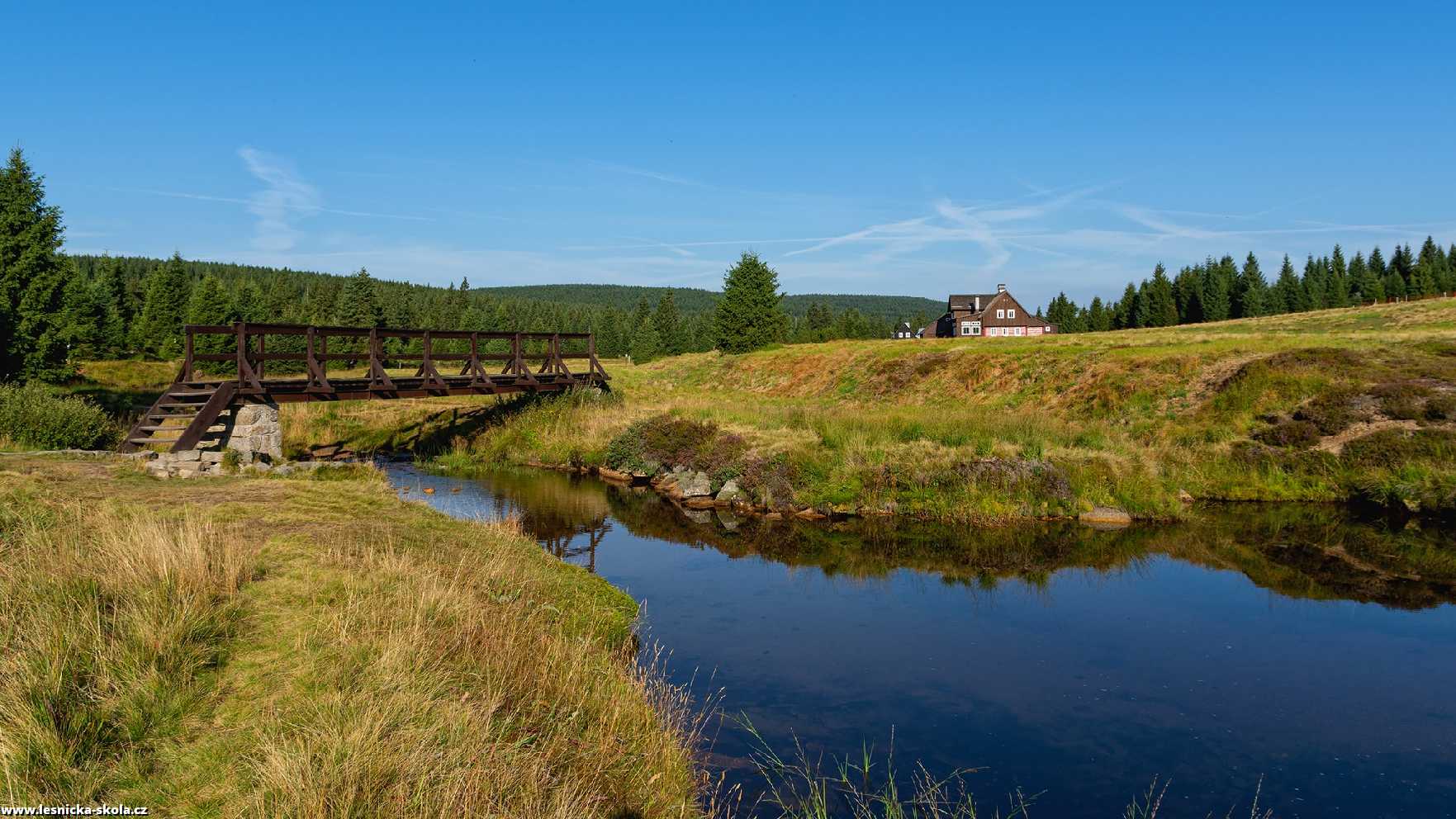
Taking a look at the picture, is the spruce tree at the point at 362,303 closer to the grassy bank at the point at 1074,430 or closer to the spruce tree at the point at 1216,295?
the grassy bank at the point at 1074,430

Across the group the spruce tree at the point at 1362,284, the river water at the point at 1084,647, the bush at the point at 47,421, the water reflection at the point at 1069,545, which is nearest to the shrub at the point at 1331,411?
the water reflection at the point at 1069,545

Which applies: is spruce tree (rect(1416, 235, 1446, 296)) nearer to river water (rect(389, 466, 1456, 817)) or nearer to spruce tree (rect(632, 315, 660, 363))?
spruce tree (rect(632, 315, 660, 363))

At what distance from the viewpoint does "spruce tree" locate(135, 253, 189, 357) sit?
64.7m

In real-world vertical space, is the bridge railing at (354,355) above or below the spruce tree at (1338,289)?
below

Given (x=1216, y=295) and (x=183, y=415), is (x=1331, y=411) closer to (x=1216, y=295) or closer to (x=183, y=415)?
(x=183, y=415)

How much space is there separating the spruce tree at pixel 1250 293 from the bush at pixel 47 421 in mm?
96655

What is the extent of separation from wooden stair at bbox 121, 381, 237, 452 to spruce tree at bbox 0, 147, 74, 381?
21008mm

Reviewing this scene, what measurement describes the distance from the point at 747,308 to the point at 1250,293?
61533 millimetres

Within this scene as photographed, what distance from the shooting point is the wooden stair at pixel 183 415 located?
16797mm

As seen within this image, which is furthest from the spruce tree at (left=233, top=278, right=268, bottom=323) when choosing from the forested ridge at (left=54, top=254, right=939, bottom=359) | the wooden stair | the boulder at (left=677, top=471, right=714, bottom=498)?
the boulder at (left=677, top=471, right=714, bottom=498)

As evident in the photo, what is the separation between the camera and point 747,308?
59469 mm

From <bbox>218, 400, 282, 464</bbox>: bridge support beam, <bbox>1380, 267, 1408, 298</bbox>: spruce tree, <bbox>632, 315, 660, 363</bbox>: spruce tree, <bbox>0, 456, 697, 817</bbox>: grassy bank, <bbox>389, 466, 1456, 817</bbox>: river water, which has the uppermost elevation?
<bbox>1380, 267, 1408, 298</bbox>: spruce tree

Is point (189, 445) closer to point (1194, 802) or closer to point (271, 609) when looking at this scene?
point (271, 609)

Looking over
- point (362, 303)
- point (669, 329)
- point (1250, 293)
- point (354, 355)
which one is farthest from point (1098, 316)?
point (354, 355)
